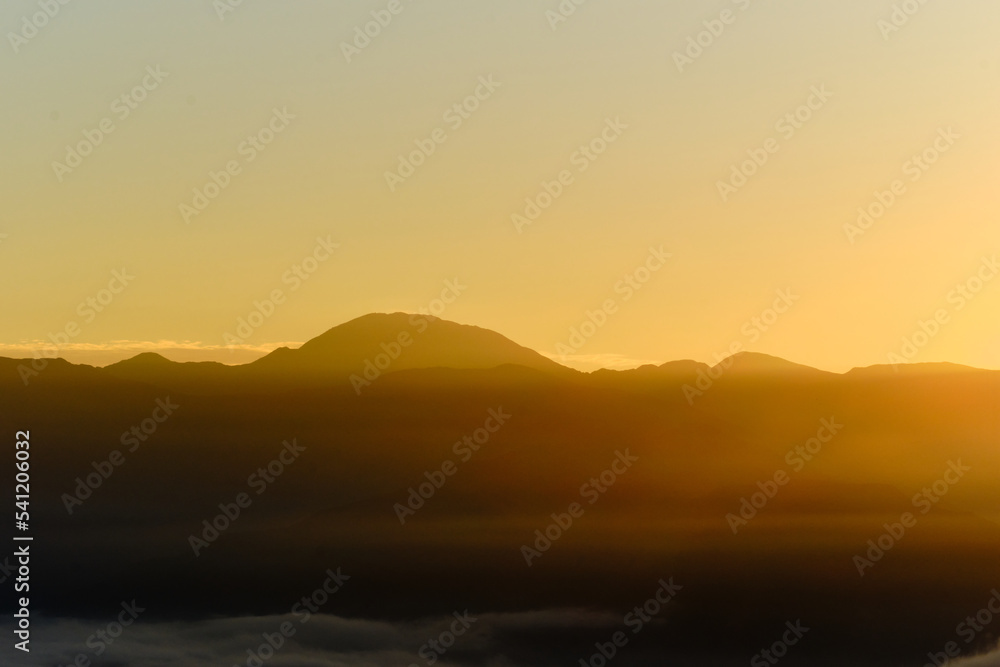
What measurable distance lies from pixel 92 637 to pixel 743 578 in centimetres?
3910

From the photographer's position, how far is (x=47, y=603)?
43.2 meters

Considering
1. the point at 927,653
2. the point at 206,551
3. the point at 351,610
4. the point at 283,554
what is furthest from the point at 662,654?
the point at 206,551

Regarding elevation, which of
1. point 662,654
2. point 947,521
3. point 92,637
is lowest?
point 92,637

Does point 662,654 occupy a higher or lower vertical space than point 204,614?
higher

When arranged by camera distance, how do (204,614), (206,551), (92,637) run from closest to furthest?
(92,637) → (204,614) → (206,551)

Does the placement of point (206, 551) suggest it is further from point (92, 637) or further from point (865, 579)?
point (865, 579)

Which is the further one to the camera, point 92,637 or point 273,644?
point 273,644

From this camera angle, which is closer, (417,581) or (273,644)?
(273,644)

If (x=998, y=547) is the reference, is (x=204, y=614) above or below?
below

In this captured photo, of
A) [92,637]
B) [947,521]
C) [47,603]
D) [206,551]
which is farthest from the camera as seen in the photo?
[206,551]

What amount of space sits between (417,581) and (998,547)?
35598 millimetres

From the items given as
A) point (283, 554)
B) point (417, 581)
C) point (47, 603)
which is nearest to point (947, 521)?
point (417, 581)

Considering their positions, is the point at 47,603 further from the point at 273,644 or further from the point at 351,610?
the point at 351,610

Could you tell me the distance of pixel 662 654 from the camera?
50.4 metres
